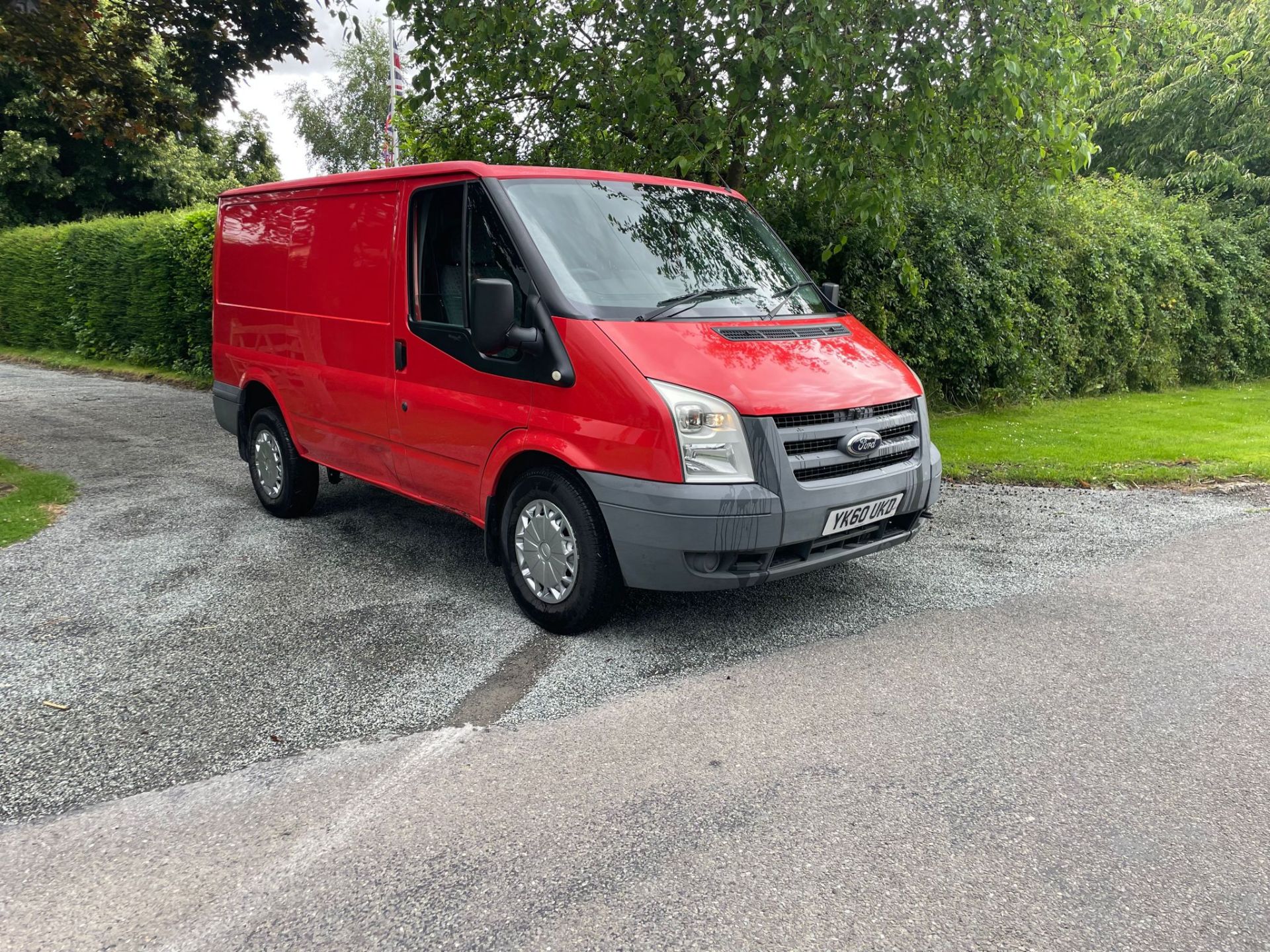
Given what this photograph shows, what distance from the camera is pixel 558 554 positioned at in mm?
4715

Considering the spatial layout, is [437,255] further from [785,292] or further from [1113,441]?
[1113,441]

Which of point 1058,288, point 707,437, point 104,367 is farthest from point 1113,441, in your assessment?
point 104,367

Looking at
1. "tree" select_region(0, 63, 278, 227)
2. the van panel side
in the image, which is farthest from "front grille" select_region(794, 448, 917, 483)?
"tree" select_region(0, 63, 278, 227)

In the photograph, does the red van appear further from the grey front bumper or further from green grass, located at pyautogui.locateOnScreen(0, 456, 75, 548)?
green grass, located at pyautogui.locateOnScreen(0, 456, 75, 548)

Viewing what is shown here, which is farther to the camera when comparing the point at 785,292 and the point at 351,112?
the point at 351,112

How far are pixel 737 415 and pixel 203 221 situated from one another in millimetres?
13708

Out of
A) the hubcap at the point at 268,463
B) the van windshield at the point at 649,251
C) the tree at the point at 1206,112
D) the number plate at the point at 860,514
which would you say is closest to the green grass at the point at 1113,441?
the van windshield at the point at 649,251

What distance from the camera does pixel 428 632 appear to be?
16.0ft

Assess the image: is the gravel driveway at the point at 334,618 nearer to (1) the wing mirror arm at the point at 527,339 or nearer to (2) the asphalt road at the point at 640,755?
(2) the asphalt road at the point at 640,755

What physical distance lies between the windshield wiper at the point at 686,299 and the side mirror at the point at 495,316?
0.57 meters

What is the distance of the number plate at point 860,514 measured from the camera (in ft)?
14.9

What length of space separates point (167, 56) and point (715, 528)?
1360cm

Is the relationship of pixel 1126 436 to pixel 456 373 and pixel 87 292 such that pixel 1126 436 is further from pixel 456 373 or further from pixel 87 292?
pixel 87 292

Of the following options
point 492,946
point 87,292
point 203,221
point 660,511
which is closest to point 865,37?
point 660,511
